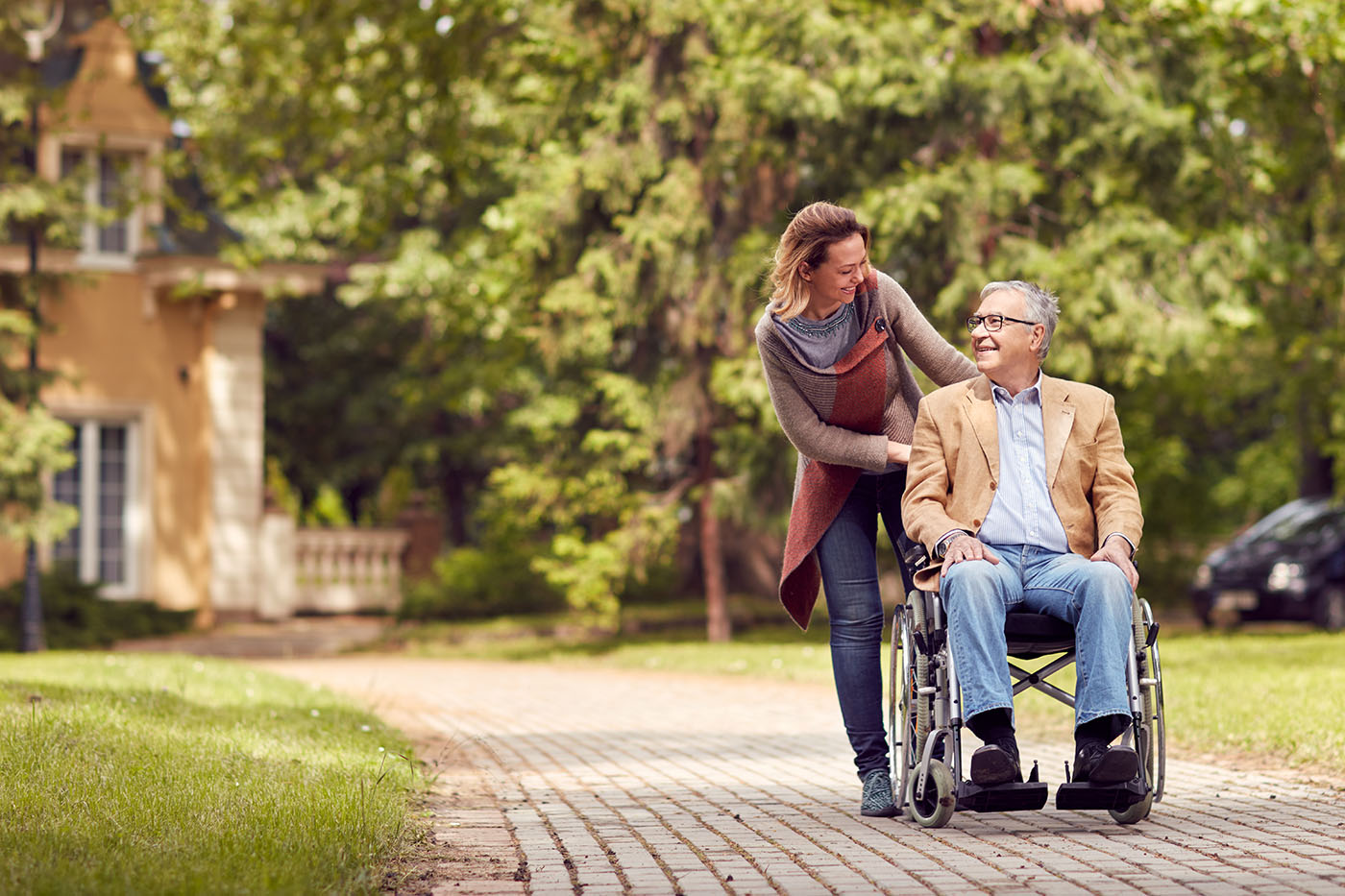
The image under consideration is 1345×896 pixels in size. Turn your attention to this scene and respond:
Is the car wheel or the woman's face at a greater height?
the woman's face

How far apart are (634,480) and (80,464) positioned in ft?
27.9

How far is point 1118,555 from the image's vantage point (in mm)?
5527

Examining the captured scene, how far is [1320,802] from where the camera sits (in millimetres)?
6277

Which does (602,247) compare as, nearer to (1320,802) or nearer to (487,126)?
(487,126)

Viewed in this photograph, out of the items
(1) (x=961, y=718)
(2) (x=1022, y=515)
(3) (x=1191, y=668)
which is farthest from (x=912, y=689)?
(3) (x=1191, y=668)

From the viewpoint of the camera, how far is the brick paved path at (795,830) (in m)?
4.66

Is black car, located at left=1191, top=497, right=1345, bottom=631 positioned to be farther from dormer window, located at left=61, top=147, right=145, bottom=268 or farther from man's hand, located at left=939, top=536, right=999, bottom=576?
man's hand, located at left=939, top=536, right=999, bottom=576

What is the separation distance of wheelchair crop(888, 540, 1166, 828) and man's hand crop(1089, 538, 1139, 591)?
0.09m

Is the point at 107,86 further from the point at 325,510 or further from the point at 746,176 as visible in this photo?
the point at 746,176

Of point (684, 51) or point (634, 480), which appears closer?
point (684, 51)

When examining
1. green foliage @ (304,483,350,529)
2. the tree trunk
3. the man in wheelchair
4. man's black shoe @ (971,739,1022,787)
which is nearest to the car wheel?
the tree trunk

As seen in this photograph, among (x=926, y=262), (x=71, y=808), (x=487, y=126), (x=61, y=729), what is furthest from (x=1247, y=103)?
(x=71, y=808)

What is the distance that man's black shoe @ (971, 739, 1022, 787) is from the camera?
5.27 metres

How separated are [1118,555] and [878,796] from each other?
4.00ft
